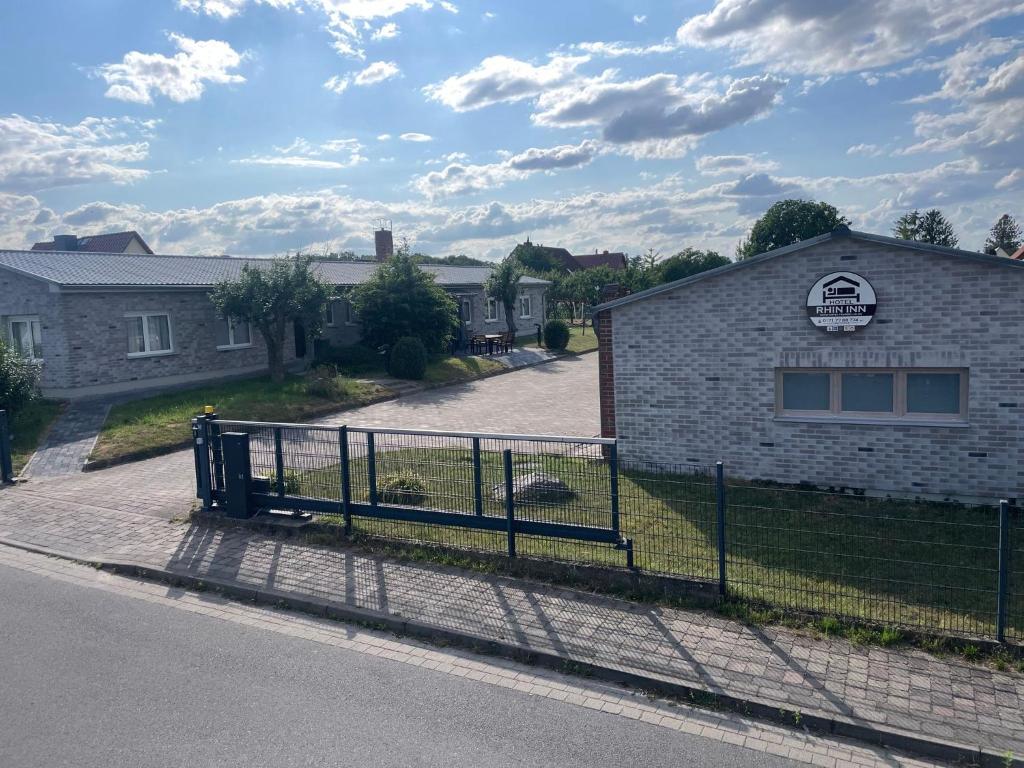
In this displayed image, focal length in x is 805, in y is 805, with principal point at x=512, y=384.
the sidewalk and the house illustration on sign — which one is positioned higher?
the house illustration on sign

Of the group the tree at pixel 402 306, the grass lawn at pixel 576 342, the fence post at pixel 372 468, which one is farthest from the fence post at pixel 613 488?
the grass lawn at pixel 576 342

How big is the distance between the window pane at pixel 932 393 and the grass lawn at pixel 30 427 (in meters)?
15.1

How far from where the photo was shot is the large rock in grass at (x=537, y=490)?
8.27m

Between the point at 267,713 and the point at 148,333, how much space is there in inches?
763

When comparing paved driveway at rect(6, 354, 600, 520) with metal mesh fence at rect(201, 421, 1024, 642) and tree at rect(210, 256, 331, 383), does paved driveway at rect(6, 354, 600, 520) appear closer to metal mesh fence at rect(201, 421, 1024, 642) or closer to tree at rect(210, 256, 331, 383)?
metal mesh fence at rect(201, 421, 1024, 642)

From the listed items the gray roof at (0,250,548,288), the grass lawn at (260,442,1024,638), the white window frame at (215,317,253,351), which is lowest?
the grass lawn at (260,442,1024,638)

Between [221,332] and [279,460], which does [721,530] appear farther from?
[221,332]

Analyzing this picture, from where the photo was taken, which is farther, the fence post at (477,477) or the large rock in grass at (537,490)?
the fence post at (477,477)

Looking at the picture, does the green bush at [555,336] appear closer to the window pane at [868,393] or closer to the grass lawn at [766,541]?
the window pane at [868,393]

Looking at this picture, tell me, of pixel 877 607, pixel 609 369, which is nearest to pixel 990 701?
pixel 877 607

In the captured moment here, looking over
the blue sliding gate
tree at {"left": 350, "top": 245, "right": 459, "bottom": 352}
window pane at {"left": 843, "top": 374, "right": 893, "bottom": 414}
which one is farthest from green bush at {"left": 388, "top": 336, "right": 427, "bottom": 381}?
window pane at {"left": 843, "top": 374, "right": 893, "bottom": 414}

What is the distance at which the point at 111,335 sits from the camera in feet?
69.8

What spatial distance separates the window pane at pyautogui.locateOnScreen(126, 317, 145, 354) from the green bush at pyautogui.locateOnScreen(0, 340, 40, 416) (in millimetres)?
4634

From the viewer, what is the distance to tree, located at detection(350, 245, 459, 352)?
92.6 feet
